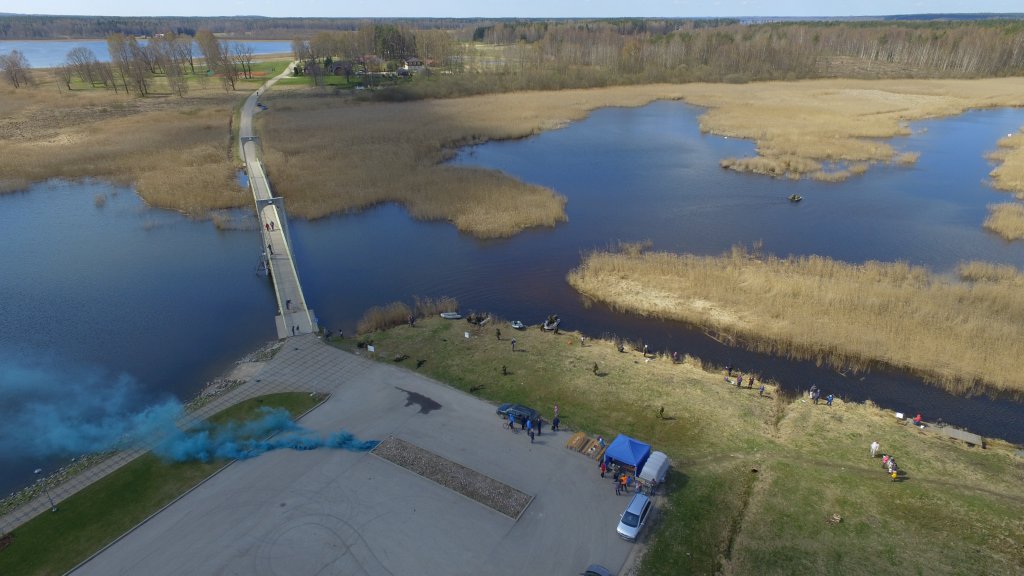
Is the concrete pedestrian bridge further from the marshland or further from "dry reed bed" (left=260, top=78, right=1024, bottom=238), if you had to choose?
"dry reed bed" (left=260, top=78, right=1024, bottom=238)

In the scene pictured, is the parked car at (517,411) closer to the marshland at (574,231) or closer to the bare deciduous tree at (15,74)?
the marshland at (574,231)

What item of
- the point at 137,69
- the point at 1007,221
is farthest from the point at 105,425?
the point at 137,69

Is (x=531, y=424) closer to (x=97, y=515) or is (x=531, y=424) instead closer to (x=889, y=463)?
(x=889, y=463)

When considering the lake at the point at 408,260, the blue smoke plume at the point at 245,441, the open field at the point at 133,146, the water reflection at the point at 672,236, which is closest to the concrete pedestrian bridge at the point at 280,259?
the lake at the point at 408,260

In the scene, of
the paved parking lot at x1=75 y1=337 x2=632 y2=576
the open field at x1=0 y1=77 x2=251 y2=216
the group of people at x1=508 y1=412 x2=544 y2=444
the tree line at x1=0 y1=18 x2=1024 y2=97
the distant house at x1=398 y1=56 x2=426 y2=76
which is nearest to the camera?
the paved parking lot at x1=75 y1=337 x2=632 y2=576


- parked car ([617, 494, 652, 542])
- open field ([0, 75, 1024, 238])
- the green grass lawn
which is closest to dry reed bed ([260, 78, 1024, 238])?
open field ([0, 75, 1024, 238])

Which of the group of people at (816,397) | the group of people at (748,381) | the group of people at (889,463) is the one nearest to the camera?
the group of people at (889,463)
